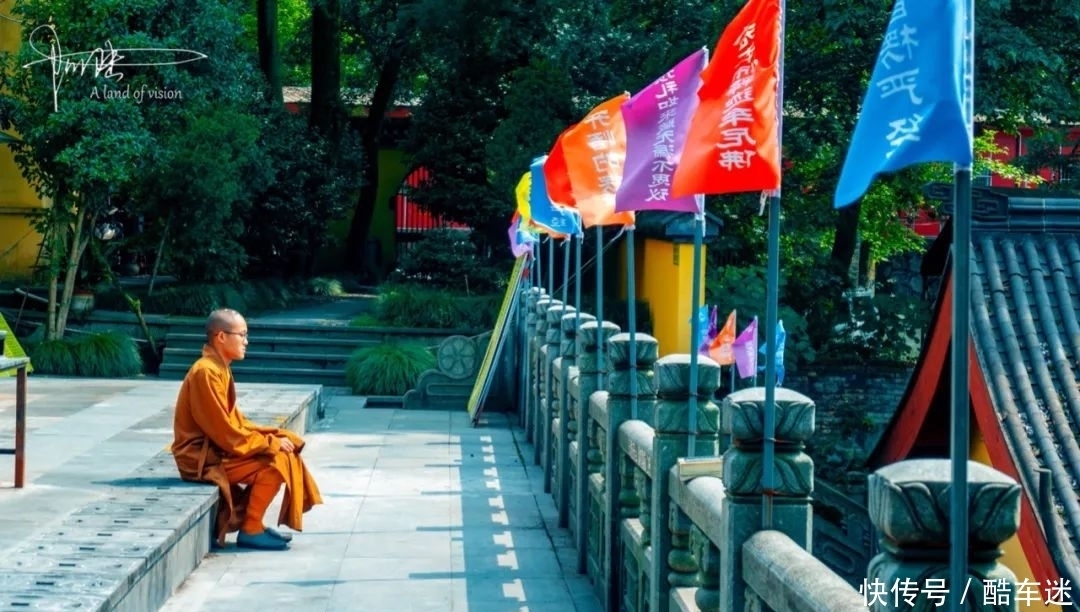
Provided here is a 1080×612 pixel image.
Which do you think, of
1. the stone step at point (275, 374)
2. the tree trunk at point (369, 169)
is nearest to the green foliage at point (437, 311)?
the stone step at point (275, 374)

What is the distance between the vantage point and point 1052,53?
65.1ft

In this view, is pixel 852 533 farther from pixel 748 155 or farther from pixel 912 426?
pixel 748 155

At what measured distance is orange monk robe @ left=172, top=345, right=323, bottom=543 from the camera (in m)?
9.23

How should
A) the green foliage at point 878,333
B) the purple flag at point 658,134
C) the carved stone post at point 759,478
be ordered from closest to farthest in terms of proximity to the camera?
the carved stone post at point 759,478, the purple flag at point 658,134, the green foliage at point 878,333

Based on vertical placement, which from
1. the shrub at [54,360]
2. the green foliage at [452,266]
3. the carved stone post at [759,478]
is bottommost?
the shrub at [54,360]

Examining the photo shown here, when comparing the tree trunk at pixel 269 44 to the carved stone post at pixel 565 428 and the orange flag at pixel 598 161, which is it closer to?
the carved stone post at pixel 565 428

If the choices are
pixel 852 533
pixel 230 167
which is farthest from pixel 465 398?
pixel 852 533

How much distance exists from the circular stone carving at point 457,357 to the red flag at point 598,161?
9.11m

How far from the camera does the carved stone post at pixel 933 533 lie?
3064 millimetres

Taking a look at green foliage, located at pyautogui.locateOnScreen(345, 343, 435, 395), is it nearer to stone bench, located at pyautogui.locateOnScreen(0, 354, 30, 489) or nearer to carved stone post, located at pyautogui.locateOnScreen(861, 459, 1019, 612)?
stone bench, located at pyautogui.locateOnScreen(0, 354, 30, 489)

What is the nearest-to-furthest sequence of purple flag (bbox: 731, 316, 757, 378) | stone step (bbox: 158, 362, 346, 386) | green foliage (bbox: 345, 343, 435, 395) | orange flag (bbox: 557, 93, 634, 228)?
orange flag (bbox: 557, 93, 634, 228), purple flag (bbox: 731, 316, 757, 378), green foliage (bbox: 345, 343, 435, 395), stone step (bbox: 158, 362, 346, 386)

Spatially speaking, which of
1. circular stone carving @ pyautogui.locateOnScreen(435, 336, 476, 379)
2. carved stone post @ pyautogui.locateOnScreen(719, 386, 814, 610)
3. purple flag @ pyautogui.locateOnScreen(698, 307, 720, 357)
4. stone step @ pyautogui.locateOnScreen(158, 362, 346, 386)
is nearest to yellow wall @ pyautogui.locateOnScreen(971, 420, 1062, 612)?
carved stone post @ pyautogui.locateOnScreen(719, 386, 814, 610)

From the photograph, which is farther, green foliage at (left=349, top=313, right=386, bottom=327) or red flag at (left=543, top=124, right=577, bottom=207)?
green foliage at (left=349, top=313, right=386, bottom=327)

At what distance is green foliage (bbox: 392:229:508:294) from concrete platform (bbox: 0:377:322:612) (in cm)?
941
